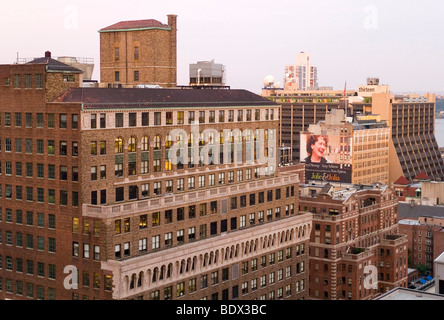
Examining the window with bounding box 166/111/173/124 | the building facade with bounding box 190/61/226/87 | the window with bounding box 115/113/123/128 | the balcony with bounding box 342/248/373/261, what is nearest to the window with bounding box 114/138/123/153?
the window with bounding box 115/113/123/128

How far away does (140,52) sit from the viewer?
366 feet

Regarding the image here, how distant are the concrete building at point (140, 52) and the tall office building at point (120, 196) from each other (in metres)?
15.2

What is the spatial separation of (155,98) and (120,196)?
1339 centimetres

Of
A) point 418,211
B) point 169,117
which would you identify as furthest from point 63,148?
point 418,211

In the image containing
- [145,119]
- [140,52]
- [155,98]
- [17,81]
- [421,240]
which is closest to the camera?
[17,81]

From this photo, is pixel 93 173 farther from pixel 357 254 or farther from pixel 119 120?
pixel 357 254

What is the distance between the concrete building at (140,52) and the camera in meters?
111

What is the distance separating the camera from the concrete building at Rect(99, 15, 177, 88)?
11081 centimetres

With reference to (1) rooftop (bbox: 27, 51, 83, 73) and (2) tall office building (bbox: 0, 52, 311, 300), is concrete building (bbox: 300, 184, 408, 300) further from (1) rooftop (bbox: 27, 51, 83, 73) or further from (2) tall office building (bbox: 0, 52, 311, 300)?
(1) rooftop (bbox: 27, 51, 83, 73)

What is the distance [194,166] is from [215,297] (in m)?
16.6

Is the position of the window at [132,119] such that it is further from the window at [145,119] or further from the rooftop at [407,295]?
the rooftop at [407,295]

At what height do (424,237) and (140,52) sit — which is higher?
(140,52)
